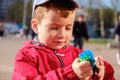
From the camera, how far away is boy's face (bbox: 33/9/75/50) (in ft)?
5.91

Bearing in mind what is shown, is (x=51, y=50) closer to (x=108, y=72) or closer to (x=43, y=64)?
(x=43, y=64)

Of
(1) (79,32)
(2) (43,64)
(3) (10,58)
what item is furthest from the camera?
(1) (79,32)

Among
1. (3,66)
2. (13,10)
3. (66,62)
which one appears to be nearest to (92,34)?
(13,10)

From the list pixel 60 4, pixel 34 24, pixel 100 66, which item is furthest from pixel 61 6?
pixel 100 66

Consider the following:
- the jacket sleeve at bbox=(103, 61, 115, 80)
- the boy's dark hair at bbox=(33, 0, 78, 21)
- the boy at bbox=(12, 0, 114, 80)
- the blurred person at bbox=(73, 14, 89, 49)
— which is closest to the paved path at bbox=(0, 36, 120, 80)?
the blurred person at bbox=(73, 14, 89, 49)

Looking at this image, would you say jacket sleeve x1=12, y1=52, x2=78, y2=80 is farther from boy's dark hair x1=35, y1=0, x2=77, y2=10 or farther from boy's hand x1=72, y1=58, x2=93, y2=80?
boy's dark hair x1=35, y1=0, x2=77, y2=10

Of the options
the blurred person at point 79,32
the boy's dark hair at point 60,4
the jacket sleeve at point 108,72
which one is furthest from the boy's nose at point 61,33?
the blurred person at point 79,32

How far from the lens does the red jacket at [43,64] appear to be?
1.73 meters

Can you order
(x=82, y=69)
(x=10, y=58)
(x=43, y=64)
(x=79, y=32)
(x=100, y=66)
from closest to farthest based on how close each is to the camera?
(x=82, y=69) < (x=100, y=66) < (x=43, y=64) < (x=10, y=58) < (x=79, y=32)

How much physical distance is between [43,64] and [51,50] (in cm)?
10

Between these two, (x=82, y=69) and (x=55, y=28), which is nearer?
(x=82, y=69)

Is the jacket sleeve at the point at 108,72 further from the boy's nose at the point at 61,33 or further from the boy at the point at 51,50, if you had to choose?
the boy's nose at the point at 61,33

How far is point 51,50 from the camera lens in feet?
6.37

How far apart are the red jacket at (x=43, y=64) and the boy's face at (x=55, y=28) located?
0.07 m
